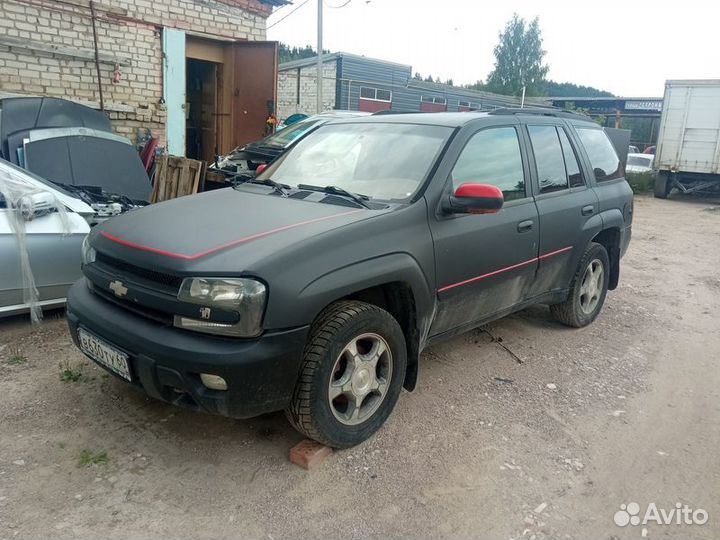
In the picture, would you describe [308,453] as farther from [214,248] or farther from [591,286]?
[591,286]

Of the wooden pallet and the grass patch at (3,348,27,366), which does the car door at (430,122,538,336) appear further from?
the wooden pallet

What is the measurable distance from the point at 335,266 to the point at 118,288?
1.10m

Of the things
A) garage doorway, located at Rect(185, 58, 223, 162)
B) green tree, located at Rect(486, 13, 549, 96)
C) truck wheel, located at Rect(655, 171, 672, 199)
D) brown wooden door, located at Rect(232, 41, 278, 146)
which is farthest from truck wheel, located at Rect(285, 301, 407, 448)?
green tree, located at Rect(486, 13, 549, 96)

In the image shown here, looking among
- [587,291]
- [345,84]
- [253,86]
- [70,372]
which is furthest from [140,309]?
[345,84]

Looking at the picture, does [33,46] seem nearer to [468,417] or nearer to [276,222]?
[276,222]

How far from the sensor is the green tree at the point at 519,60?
179ft

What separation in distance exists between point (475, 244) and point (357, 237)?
3.18ft

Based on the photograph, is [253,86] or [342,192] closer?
[342,192]

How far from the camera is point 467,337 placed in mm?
4738

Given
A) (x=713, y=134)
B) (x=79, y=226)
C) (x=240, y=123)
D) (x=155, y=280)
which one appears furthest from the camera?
(x=713, y=134)

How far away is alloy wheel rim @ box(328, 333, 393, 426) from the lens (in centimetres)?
291

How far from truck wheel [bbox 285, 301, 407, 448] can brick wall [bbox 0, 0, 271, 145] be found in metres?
8.39

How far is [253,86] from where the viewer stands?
37.3 ft

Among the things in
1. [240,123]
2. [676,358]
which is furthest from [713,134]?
[676,358]
